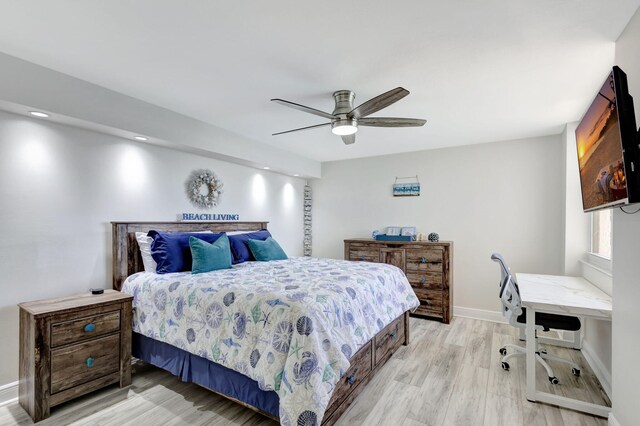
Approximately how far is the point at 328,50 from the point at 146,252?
256cm

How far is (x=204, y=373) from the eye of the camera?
7.53 ft

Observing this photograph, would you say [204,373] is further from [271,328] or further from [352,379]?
[352,379]


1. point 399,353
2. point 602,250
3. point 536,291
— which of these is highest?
point 602,250

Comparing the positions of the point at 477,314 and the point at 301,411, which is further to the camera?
the point at 477,314

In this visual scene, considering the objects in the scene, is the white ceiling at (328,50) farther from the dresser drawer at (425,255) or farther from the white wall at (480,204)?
the dresser drawer at (425,255)

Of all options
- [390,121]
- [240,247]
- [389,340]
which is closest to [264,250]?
[240,247]

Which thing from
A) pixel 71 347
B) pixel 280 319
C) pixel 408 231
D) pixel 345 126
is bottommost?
pixel 71 347

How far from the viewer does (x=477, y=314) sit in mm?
4383

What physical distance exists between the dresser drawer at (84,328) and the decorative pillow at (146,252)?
572 mm

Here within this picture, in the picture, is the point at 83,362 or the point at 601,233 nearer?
the point at 83,362

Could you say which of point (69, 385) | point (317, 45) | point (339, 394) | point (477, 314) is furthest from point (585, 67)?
point (69, 385)

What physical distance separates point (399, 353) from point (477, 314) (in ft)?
6.10

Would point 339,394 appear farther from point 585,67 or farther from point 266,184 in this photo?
point 266,184

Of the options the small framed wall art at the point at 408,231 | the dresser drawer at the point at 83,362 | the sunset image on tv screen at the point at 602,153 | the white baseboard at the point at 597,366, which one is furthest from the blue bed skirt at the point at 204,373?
the small framed wall art at the point at 408,231
